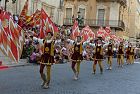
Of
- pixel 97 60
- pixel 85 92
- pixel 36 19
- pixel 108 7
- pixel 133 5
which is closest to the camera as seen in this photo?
pixel 85 92

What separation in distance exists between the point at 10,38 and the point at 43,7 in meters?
28.2

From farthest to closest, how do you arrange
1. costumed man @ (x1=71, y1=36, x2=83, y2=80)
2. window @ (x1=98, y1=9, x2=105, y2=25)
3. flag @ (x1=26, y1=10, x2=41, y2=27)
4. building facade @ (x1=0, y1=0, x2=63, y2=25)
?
window @ (x1=98, y1=9, x2=105, y2=25) < building facade @ (x1=0, y1=0, x2=63, y2=25) < flag @ (x1=26, y1=10, x2=41, y2=27) < costumed man @ (x1=71, y1=36, x2=83, y2=80)

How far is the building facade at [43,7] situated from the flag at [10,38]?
60.2ft

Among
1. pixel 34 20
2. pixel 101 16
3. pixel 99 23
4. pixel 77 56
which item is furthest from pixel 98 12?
pixel 77 56

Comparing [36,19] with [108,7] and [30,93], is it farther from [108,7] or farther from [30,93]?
[108,7]

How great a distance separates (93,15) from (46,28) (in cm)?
5509

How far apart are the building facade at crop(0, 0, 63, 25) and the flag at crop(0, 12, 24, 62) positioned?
18.3m

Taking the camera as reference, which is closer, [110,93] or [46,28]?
[110,93]

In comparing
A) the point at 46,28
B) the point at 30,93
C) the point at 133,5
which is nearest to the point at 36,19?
the point at 46,28

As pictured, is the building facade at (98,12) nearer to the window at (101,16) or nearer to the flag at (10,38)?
the window at (101,16)

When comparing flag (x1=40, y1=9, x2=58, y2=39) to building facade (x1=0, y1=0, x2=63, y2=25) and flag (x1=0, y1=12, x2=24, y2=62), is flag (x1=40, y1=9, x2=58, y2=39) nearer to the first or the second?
flag (x1=0, y1=12, x2=24, y2=62)

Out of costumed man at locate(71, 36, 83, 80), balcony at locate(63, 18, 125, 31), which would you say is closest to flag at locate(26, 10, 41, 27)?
costumed man at locate(71, 36, 83, 80)

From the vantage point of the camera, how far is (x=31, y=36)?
15633 mm

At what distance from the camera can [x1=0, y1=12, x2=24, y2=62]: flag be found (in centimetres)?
1312
